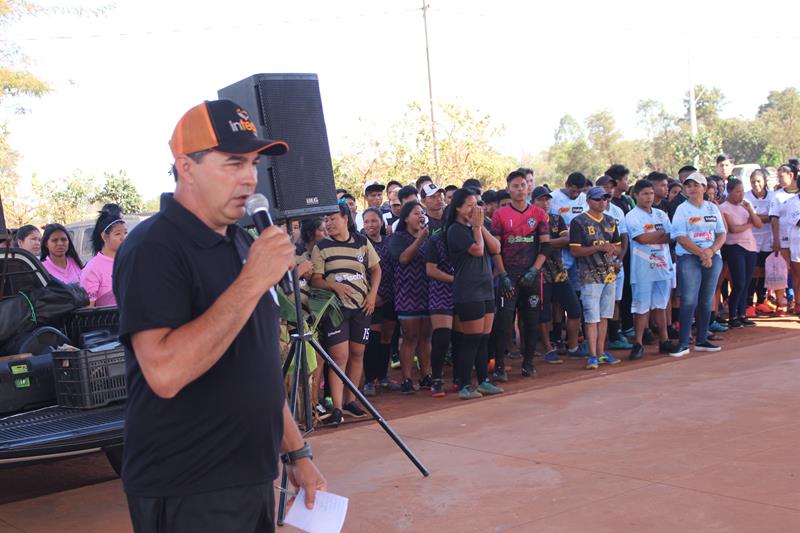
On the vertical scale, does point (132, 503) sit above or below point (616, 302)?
above

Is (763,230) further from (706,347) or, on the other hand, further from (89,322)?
(89,322)

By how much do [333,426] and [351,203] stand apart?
4204 mm

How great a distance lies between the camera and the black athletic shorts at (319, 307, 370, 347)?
859 centimetres

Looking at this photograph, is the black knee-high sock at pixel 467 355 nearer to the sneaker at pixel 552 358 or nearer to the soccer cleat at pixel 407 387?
the soccer cleat at pixel 407 387

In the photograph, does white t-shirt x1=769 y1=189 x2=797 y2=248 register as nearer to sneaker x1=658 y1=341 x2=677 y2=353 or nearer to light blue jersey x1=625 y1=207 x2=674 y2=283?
light blue jersey x1=625 y1=207 x2=674 y2=283

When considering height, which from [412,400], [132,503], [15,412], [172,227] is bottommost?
[412,400]

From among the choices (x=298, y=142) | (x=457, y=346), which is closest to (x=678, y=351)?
(x=457, y=346)

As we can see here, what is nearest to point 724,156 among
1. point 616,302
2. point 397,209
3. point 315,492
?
point 616,302

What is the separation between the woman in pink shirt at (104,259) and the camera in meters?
7.83

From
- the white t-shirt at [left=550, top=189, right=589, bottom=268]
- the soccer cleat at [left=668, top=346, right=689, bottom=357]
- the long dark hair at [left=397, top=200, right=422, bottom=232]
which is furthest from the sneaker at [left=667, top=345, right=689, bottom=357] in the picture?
the long dark hair at [left=397, top=200, right=422, bottom=232]

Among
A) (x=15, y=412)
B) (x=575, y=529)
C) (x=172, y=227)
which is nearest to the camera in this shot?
(x=172, y=227)

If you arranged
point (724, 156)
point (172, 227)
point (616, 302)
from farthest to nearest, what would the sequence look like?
point (724, 156)
point (616, 302)
point (172, 227)

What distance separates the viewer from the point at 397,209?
12.3m

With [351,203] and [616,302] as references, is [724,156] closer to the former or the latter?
[616,302]
